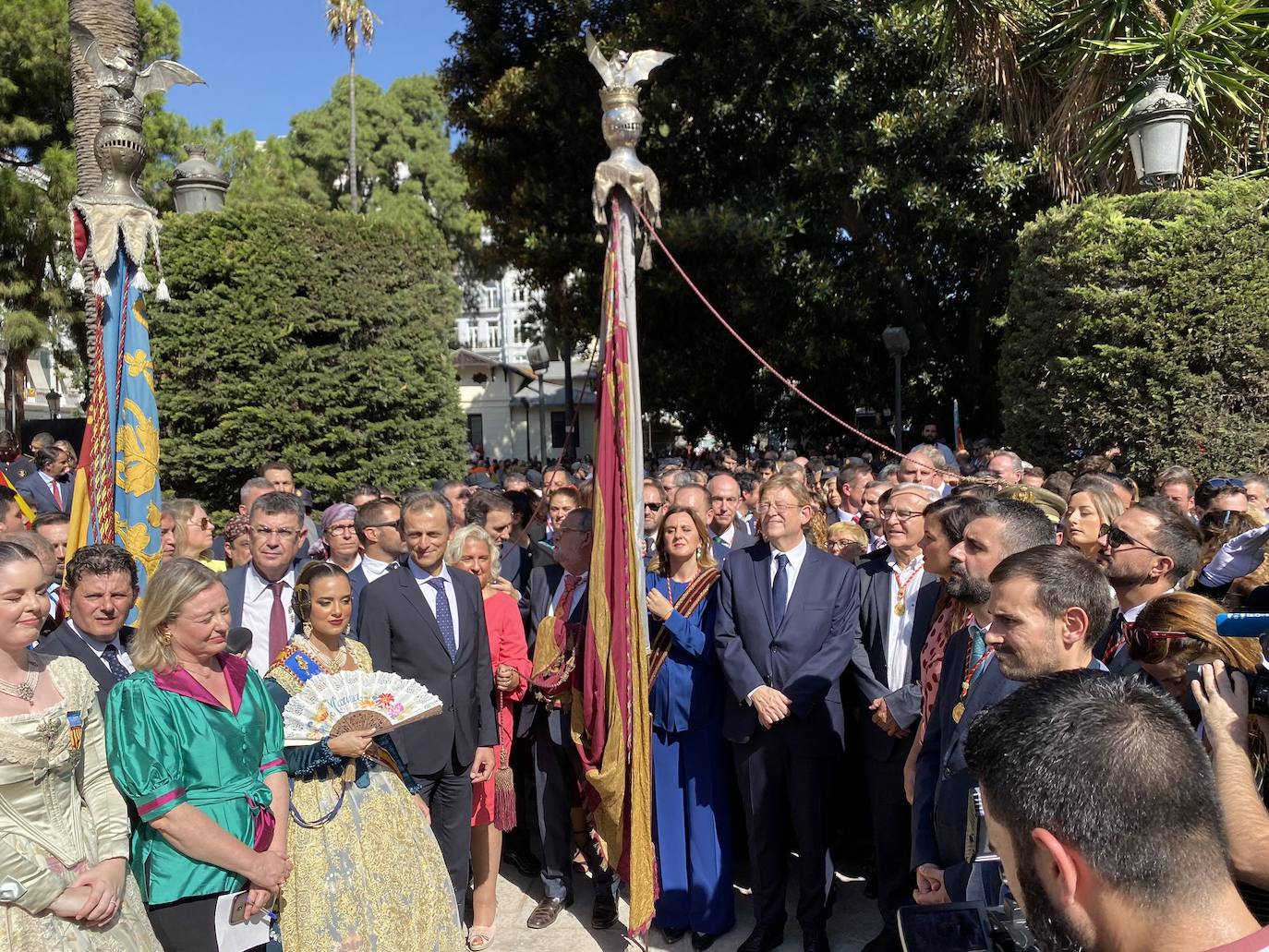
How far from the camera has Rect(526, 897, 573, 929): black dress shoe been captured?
5.18 meters

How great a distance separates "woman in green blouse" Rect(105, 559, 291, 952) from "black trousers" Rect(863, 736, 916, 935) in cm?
256

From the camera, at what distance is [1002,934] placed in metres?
1.98

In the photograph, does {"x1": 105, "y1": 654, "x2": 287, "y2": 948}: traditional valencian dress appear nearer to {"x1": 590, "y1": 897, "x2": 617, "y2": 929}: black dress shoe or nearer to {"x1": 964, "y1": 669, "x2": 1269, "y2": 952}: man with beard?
{"x1": 590, "y1": 897, "x2": 617, "y2": 929}: black dress shoe

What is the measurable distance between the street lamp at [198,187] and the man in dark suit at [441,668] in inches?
261

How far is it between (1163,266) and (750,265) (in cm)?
867

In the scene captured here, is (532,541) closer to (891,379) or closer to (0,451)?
(0,451)

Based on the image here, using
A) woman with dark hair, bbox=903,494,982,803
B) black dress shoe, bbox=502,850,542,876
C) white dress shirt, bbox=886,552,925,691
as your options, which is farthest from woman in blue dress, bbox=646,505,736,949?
woman with dark hair, bbox=903,494,982,803

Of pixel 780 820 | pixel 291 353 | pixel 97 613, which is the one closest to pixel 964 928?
pixel 780 820

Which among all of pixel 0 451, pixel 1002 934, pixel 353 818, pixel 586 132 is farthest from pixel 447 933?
pixel 586 132

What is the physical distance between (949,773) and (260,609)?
3.53 metres

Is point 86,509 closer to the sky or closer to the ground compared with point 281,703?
closer to the sky

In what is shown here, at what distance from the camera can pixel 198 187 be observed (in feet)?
32.9

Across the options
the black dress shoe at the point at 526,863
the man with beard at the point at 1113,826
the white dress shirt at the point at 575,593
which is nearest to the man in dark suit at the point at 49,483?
the black dress shoe at the point at 526,863

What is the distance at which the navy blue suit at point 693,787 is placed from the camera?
4941 mm
